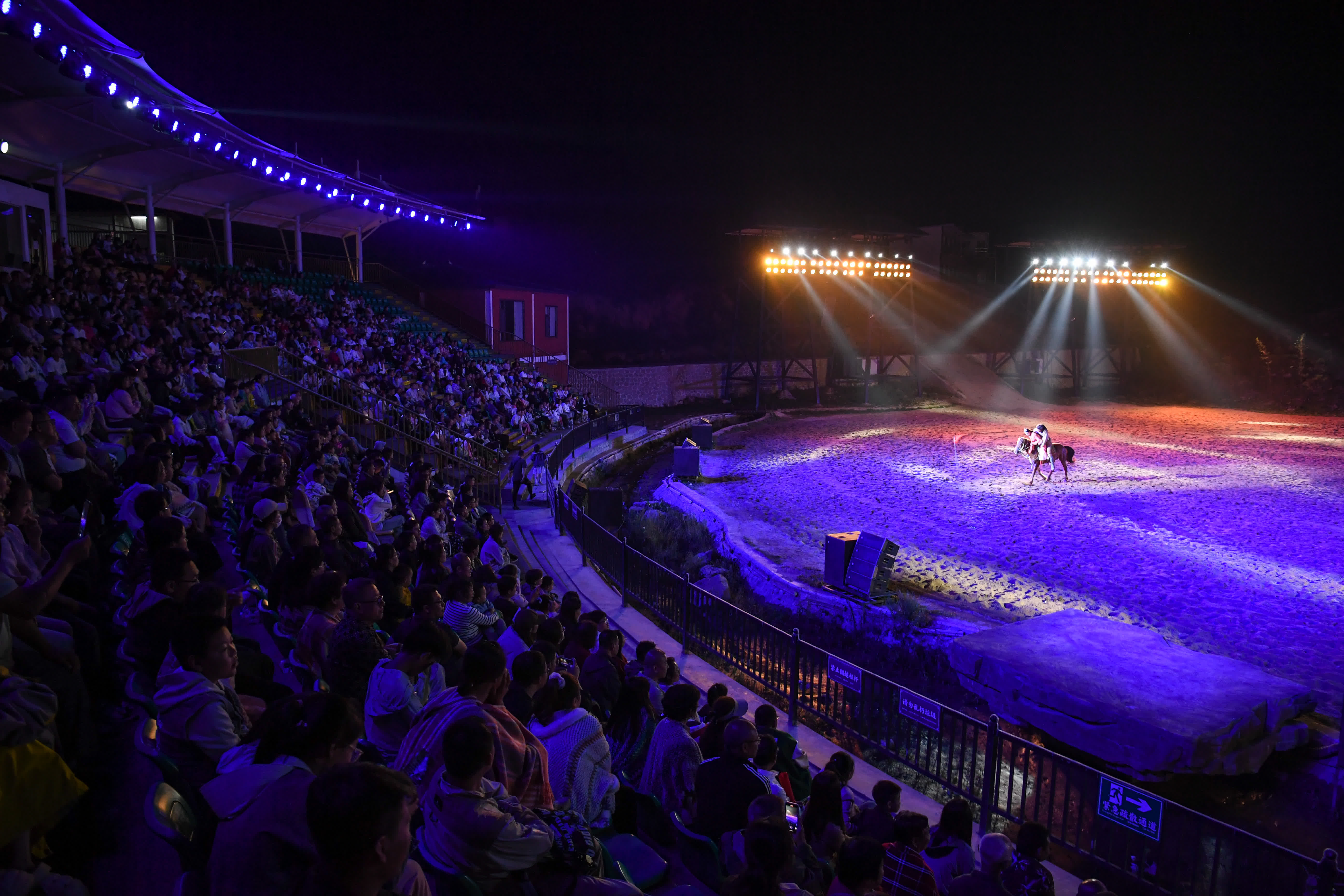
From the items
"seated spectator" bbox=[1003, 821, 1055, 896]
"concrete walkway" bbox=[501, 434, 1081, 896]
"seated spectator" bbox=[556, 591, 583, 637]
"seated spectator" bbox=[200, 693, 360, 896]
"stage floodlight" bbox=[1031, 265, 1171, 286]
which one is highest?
"stage floodlight" bbox=[1031, 265, 1171, 286]

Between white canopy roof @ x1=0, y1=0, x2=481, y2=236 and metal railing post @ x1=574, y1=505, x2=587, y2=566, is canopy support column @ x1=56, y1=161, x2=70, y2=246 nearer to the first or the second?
white canopy roof @ x1=0, y1=0, x2=481, y2=236

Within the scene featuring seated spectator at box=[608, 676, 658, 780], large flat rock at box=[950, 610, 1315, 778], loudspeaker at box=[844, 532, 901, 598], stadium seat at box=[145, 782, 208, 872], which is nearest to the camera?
stadium seat at box=[145, 782, 208, 872]

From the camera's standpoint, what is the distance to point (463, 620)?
6125mm

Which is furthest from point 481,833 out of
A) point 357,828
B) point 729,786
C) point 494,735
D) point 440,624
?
point 440,624

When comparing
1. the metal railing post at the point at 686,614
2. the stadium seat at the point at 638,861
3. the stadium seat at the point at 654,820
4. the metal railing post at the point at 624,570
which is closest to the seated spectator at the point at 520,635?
the stadium seat at the point at 654,820

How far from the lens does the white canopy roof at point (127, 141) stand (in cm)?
1176

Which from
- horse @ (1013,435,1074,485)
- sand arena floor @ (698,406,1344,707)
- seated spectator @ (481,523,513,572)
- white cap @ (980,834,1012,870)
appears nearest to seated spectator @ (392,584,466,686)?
white cap @ (980,834,1012,870)

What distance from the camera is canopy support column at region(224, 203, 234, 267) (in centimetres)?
2442

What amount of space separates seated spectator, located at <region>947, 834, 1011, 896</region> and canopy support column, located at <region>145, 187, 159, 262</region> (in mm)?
22554

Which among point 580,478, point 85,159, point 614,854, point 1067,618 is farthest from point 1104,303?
point 614,854

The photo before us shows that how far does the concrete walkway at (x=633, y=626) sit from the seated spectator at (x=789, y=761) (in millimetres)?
903

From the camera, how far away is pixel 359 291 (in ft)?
94.2

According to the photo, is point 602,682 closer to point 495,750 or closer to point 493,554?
point 495,750

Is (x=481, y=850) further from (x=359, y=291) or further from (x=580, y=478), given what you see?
(x=359, y=291)
